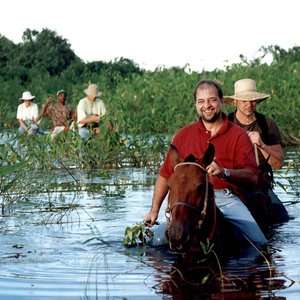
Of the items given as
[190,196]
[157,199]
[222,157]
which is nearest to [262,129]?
[222,157]

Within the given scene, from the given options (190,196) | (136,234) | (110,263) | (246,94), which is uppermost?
(246,94)

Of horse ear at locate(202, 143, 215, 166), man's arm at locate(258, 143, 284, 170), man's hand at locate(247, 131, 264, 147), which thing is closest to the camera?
horse ear at locate(202, 143, 215, 166)

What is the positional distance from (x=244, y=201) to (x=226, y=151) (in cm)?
65

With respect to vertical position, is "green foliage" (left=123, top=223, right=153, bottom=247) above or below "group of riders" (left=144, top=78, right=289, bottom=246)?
below

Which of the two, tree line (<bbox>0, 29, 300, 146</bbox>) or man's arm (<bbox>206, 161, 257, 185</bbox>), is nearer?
man's arm (<bbox>206, 161, 257, 185</bbox>)

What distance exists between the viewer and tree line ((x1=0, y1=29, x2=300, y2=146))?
22.3 metres

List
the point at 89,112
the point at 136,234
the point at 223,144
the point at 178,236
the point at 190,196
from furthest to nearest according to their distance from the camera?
the point at 89,112
the point at 136,234
the point at 223,144
the point at 190,196
the point at 178,236

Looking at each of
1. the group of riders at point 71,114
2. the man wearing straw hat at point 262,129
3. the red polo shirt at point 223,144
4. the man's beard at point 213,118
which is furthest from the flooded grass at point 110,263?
the group of riders at point 71,114

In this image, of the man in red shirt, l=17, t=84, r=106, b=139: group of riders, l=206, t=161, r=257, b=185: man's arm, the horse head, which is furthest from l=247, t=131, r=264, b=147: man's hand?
l=17, t=84, r=106, b=139: group of riders

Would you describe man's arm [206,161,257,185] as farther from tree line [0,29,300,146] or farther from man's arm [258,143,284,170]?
tree line [0,29,300,146]

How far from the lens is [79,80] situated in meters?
45.4

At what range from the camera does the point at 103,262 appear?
8539 mm

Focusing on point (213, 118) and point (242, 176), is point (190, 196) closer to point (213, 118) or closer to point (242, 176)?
point (242, 176)

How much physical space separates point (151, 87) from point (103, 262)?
2244 cm
